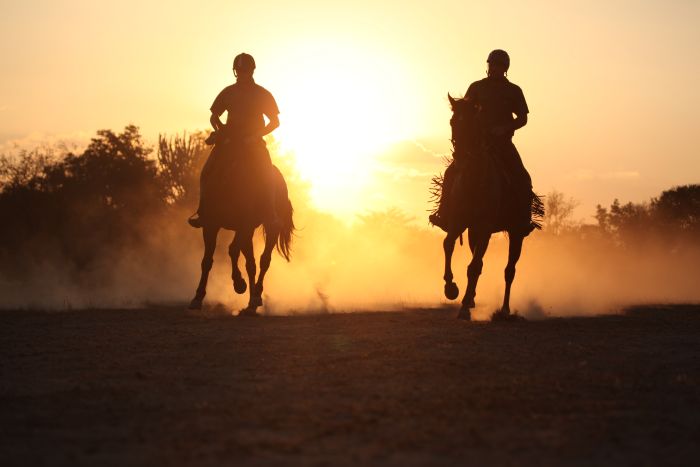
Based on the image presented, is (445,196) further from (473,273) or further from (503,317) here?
(503,317)

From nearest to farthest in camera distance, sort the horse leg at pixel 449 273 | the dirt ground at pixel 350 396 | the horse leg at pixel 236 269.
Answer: the dirt ground at pixel 350 396
the horse leg at pixel 449 273
the horse leg at pixel 236 269

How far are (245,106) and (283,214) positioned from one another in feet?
7.84

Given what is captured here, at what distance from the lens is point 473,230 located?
16.3 metres

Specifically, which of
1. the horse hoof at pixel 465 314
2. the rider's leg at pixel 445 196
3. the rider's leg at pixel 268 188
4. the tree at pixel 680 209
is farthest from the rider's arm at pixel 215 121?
the tree at pixel 680 209

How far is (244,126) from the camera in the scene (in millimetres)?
17156

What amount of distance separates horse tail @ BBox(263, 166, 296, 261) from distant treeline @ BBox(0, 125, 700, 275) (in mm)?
29413

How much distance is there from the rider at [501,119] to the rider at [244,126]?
290cm

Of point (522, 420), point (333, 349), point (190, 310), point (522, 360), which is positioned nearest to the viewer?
point (522, 420)

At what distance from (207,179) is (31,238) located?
35.8m

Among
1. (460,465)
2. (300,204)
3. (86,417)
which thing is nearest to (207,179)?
(86,417)

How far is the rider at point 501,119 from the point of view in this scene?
15.6 meters

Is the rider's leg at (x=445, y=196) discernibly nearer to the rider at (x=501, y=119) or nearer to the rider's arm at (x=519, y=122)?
the rider at (x=501, y=119)

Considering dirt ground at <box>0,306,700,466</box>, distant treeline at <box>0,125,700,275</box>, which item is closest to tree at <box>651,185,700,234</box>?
distant treeline at <box>0,125,700,275</box>

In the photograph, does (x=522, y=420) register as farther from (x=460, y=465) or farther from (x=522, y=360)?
(x=522, y=360)
